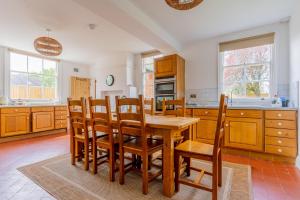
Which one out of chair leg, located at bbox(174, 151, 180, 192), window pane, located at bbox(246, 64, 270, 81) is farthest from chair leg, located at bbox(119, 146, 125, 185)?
window pane, located at bbox(246, 64, 270, 81)

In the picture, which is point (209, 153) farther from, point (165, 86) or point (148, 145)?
point (165, 86)

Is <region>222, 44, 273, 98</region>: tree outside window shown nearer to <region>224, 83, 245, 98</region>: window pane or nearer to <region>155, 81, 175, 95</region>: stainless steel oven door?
<region>224, 83, 245, 98</region>: window pane

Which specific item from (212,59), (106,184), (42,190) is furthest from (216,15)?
(42,190)

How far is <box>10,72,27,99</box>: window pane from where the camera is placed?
4.77 m

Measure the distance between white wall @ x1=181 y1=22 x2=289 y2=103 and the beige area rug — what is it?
2029 mm

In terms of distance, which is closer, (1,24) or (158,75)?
(1,24)

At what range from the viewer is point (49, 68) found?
18.5 feet

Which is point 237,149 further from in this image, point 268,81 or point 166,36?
point 166,36

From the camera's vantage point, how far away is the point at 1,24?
127 inches

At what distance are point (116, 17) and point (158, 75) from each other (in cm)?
197

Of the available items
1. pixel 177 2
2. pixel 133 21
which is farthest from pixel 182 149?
pixel 133 21

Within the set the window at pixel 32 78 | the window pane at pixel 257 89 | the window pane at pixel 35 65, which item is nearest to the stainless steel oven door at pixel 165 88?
the window pane at pixel 257 89

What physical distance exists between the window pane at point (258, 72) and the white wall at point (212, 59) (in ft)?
0.63

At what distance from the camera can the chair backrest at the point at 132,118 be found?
1710 mm
